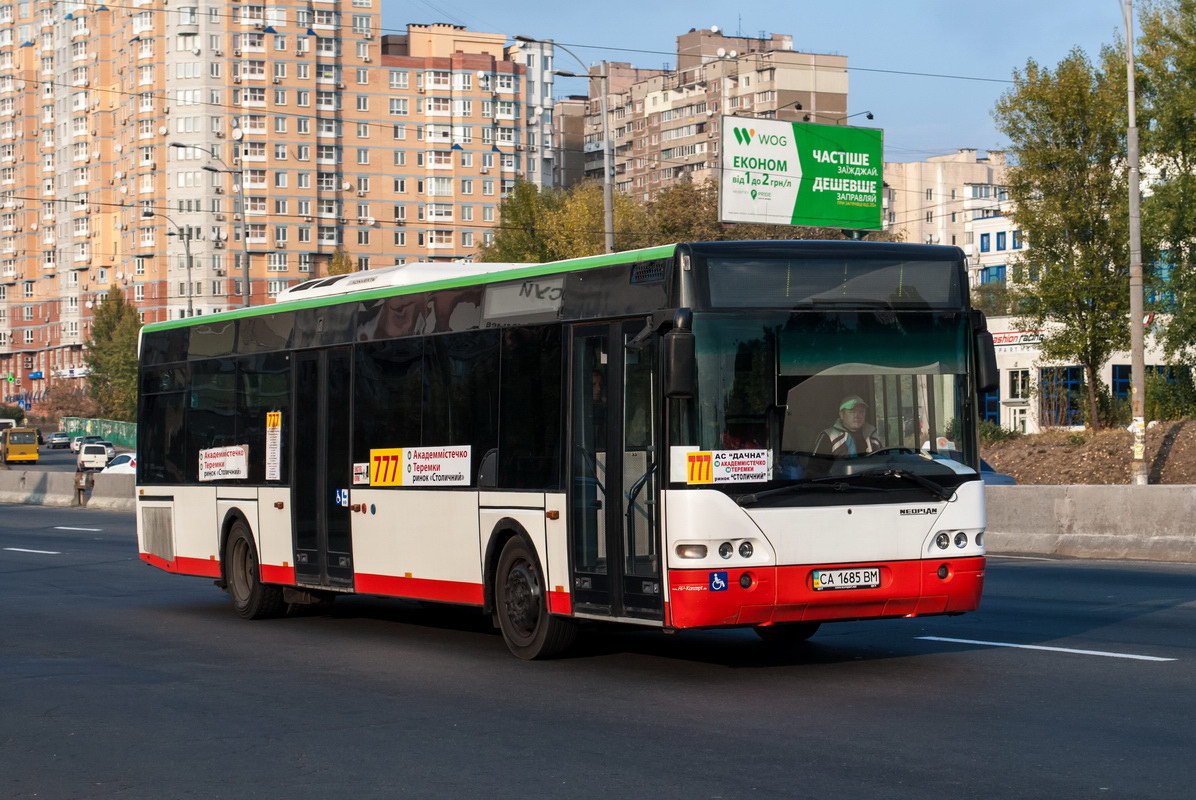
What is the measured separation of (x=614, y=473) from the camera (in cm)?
1112

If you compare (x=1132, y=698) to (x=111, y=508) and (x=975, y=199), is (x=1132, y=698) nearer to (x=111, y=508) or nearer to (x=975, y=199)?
(x=111, y=508)

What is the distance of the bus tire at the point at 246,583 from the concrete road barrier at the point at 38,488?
3189cm

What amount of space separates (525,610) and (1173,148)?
3415cm

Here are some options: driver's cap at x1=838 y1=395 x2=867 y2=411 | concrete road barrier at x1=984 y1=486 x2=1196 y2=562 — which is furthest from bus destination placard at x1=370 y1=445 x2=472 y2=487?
concrete road barrier at x1=984 y1=486 x2=1196 y2=562

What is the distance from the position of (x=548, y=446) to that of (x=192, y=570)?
6685 mm

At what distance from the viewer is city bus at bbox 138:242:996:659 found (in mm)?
10562

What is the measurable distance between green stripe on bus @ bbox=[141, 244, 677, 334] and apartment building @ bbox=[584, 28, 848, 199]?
119m

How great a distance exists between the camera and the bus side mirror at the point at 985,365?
11.1 meters

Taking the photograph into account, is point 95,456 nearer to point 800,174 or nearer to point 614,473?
point 800,174

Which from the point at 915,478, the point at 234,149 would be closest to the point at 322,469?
the point at 915,478

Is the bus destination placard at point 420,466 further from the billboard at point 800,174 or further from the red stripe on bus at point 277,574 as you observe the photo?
the billboard at point 800,174

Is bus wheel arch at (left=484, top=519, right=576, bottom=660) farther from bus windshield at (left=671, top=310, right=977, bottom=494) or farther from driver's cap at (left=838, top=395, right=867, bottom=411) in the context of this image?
driver's cap at (left=838, top=395, right=867, bottom=411)

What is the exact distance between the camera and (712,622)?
1046 centimetres

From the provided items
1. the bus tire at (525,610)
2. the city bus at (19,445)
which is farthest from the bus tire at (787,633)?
the city bus at (19,445)
